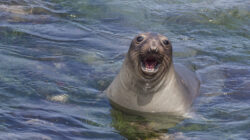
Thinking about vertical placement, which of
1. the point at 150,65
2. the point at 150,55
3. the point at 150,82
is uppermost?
the point at 150,55

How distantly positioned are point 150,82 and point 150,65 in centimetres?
33

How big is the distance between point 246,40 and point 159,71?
459 cm

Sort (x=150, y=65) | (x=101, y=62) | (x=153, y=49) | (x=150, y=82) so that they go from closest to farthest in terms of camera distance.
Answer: (x=153, y=49), (x=150, y=65), (x=150, y=82), (x=101, y=62)

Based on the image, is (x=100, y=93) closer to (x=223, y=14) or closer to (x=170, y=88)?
(x=170, y=88)

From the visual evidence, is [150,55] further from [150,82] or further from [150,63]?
[150,82]

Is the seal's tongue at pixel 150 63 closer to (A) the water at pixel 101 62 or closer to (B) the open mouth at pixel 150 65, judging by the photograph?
(B) the open mouth at pixel 150 65

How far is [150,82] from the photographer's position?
622 cm

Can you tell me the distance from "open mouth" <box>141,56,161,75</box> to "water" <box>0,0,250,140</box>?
2.21 feet

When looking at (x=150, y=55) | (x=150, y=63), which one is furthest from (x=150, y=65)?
(x=150, y=55)

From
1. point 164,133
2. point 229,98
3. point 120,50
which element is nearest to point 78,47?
point 120,50

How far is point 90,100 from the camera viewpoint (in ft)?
22.0

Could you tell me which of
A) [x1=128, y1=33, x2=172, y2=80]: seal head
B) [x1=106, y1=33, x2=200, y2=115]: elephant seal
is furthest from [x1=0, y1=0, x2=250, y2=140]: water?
[x1=128, y1=33, x2=172, y2=80]: seal head

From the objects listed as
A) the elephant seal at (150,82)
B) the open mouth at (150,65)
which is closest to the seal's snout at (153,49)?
the elephant seal at (150,82)

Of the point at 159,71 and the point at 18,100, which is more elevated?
the point at 159,71
